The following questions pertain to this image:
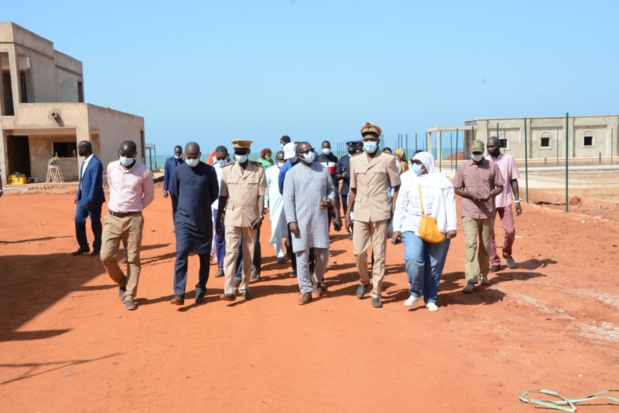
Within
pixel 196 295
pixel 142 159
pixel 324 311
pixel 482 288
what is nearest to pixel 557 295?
pixel 482 288

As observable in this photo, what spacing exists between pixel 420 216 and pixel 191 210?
270cm

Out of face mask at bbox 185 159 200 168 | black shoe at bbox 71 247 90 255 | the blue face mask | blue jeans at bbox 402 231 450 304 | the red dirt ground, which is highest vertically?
face mask at bbox 185 159 200 168

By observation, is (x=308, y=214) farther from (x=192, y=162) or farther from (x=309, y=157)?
(x=192, y=162)

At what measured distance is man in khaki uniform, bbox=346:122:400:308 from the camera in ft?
24.7

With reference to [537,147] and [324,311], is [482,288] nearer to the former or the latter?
[324,311]

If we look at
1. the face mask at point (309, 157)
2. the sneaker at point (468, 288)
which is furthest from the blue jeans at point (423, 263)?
the face mask at point (309, 157)

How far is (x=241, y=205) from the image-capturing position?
7840 mm

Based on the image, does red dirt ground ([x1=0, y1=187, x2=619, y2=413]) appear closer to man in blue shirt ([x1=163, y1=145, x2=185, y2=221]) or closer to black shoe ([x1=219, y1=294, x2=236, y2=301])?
black shoe ([x1=219, y1=294, x2=236, y2=301])

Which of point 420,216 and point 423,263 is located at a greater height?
point 420,216

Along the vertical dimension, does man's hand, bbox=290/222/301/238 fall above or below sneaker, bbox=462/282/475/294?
above

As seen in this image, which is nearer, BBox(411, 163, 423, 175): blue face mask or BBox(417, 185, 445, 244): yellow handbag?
BBox(417, 185, 445, 244): yellow handbag

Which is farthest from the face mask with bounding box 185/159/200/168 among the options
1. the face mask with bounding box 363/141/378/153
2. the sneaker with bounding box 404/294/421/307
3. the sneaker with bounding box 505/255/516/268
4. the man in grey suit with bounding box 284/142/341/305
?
the sneaker with bounding box 505/255/516/268

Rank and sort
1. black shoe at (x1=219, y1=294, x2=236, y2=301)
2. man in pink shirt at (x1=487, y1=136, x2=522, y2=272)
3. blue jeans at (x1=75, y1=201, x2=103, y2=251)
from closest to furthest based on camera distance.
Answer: black shoe at (x1=219, y1=294, x2=236, y2=301)
man in pink shirt at (x1=487, y1=136, x2=522, y2=272)
blue jeans at (x1=75, y1=201, x2=103, y2=251)

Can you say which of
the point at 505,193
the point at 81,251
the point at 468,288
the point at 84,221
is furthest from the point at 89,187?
the point at 505,193
